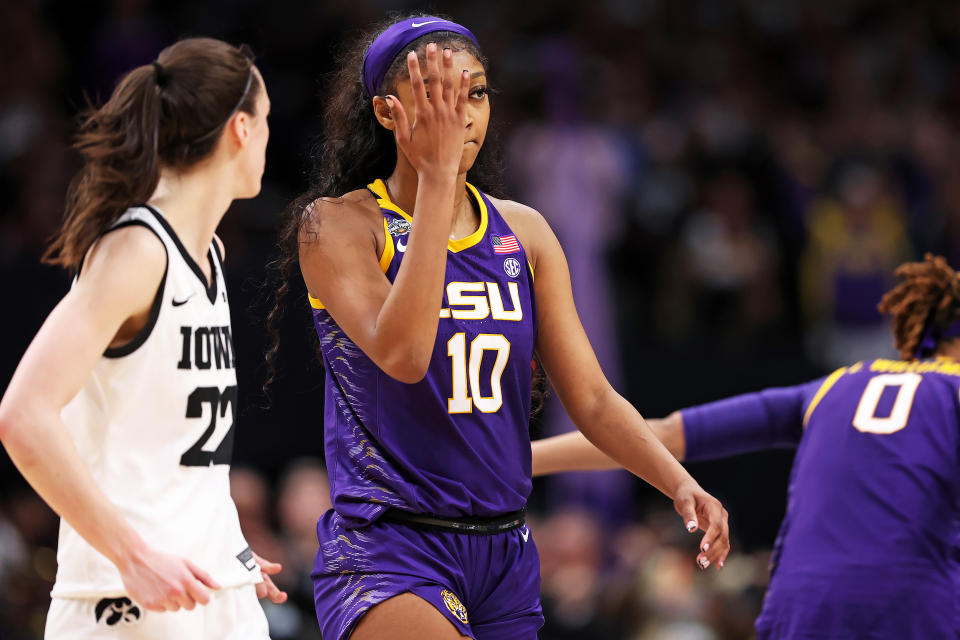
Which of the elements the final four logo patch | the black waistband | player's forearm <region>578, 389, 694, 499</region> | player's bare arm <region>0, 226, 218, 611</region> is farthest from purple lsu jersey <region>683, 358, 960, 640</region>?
player's bare arm <region>0, 226, 218, 611</region>

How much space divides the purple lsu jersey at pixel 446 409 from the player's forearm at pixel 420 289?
0.69ft

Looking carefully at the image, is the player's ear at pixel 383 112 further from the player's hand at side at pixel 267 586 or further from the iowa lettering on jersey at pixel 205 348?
the player's hand at side at pixel 267 586

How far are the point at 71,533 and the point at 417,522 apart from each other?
83cm

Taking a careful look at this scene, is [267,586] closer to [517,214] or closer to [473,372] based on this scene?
[473,372]

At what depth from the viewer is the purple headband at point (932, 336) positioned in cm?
450

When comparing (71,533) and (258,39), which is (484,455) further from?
(258,39)

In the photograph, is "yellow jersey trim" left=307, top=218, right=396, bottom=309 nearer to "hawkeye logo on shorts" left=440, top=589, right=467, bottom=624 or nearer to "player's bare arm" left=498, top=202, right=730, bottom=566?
"player's bare arm" left=498, top=202, right=730, bottom=566

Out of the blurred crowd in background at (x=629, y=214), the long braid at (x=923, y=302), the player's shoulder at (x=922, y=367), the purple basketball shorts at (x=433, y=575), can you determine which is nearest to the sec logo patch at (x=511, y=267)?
the purple basketball shorts at (x=433, y=575)

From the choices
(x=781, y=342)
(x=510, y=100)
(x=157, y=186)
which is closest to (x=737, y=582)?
(x=781, y=342)

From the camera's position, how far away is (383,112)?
137 inches

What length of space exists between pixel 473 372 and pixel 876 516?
1.64m

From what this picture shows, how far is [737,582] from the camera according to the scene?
7.47 m

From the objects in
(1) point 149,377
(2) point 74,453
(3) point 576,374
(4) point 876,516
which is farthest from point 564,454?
(2) point 74,453

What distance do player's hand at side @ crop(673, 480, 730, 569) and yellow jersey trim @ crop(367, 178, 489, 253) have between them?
34.1 inches
